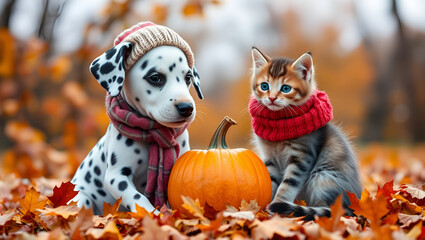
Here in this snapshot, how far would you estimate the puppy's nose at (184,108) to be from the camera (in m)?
2.35

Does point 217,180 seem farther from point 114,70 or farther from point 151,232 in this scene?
point 114,70

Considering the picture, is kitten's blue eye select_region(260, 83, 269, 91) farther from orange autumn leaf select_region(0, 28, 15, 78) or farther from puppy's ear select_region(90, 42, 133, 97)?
orange autumn leaf select_region(0, 28, 15, 78)

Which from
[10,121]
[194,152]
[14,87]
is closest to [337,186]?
[194,152]

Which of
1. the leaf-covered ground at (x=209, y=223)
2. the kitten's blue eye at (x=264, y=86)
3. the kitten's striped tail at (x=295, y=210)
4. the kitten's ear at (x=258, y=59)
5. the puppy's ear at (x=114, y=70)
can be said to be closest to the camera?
the leaf-covered ground at (x=209, y=223)

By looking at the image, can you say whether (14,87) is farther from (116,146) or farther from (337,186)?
(337,186)

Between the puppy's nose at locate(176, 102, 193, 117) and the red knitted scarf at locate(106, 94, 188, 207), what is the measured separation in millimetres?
240

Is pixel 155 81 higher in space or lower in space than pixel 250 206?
higher

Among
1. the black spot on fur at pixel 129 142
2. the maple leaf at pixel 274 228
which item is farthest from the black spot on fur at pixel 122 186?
the maple leaf at pixel 274 228

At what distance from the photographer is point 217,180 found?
8.09ft

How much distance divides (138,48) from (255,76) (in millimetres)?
1019

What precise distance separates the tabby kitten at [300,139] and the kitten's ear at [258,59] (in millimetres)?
100

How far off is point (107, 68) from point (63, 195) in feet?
2.71

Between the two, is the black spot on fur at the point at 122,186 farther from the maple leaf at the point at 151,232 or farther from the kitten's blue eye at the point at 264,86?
the kitten's blue eye at the point at 264,86

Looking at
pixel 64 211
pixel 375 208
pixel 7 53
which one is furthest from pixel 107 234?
pixel 7 53
